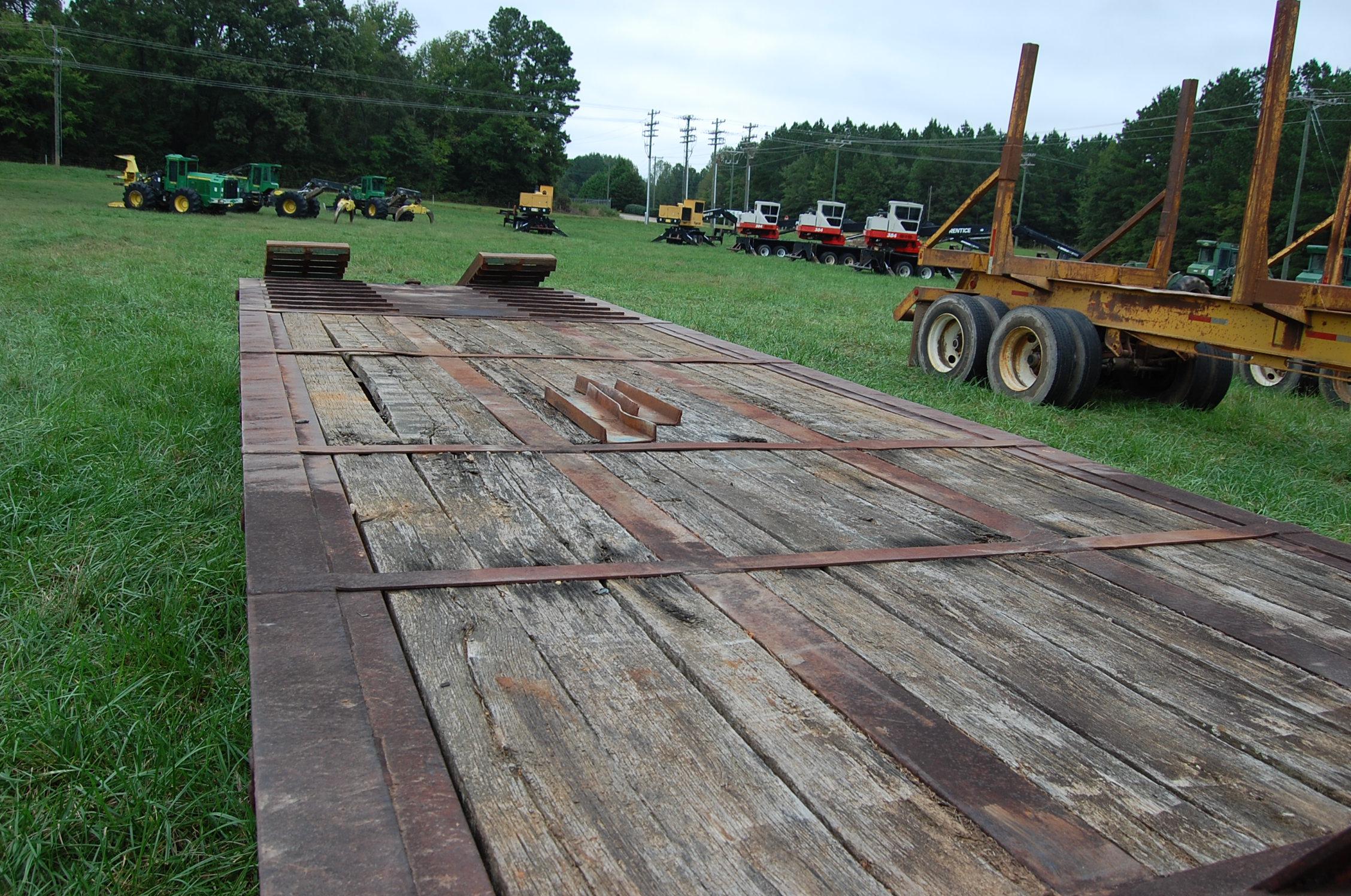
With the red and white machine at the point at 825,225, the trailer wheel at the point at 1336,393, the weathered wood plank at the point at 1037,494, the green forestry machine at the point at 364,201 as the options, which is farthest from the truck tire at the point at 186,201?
the weathered wood plank at the point at 1037,494

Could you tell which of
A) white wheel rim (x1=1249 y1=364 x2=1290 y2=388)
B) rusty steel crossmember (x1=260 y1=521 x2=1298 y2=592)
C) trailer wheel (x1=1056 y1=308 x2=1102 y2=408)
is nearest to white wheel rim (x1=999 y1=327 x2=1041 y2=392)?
trailer wheel (x1=1056 y1=308 x2=1102 y2=408)

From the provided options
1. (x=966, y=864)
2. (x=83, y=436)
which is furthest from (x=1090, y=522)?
(x=83, y=436)

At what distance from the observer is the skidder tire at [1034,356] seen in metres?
7.38

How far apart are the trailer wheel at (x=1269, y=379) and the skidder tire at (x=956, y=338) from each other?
293cm

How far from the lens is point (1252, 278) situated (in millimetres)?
6430

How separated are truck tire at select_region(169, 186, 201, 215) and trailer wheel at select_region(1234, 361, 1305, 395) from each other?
89.9 ft

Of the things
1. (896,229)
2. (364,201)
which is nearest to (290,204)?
(364,201)

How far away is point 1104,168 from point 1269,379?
5648 cm

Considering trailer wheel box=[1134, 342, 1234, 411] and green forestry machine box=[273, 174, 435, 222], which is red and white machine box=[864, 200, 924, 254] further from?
trailer wheel box=[1134, 342, 1234, 411]

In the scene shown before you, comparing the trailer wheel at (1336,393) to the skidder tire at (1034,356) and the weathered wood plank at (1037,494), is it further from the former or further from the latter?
the weathered wood plank at (1037,494)

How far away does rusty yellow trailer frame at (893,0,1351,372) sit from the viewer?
246 inches

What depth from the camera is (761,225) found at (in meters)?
39.9

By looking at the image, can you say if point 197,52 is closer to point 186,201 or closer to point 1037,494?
point 186,201

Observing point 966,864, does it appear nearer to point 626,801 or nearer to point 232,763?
point 626,801
